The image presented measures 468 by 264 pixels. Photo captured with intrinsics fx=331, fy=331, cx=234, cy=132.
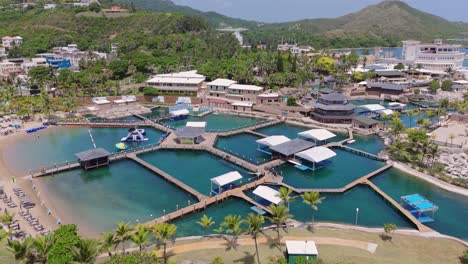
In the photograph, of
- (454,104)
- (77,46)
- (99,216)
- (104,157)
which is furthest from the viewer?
(77,46)

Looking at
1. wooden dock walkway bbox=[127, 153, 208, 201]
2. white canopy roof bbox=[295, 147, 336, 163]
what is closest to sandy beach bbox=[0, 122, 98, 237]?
wooden dock walkway bbox=[127, 153, 208, 201]

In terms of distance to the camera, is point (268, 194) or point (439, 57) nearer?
point (268, 194)

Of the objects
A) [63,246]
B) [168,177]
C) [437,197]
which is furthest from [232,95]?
[63,246]

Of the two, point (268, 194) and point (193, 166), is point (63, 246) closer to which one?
point (268, 194)

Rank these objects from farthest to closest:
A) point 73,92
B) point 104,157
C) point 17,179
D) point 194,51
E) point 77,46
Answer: point 77,46
point 194,51
point 73,92
point 104,157
point 17,179

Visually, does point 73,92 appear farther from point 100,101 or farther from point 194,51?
point 194,51

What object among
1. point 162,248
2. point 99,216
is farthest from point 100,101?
point 162,248
